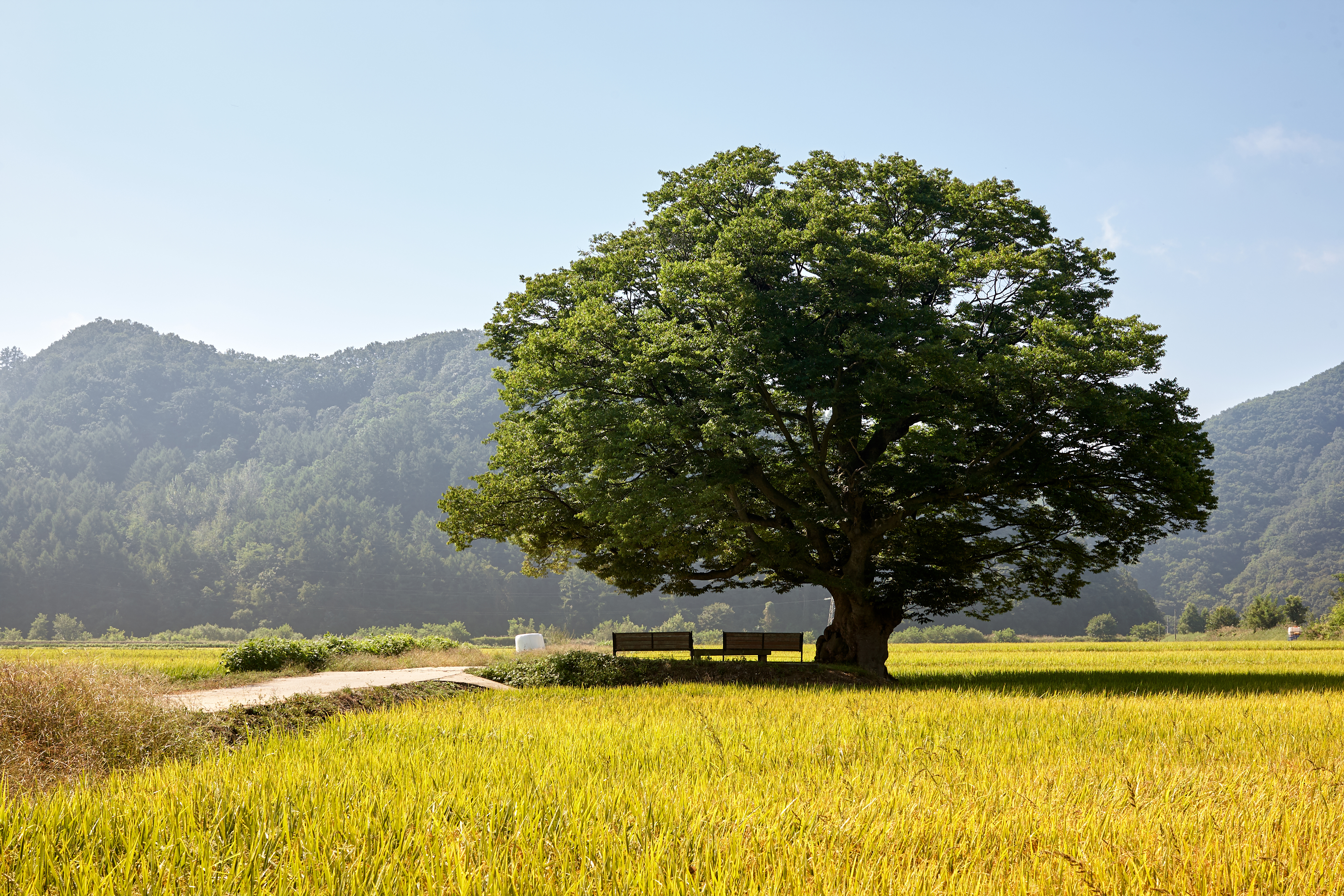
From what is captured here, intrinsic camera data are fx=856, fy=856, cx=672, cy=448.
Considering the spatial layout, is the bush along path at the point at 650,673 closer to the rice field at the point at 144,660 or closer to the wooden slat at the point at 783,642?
the wooden slat at the point at 783,642

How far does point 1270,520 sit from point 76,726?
196018mm

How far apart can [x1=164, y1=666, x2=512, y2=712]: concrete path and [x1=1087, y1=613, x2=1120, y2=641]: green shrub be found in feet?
302

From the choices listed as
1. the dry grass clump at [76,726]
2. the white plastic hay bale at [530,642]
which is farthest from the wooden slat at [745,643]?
the white plastic hay bale at [530,642]

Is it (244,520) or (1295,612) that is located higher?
(244,520)

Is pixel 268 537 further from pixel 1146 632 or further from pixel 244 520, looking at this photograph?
pixel 1146 632

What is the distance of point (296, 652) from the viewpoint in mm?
19625

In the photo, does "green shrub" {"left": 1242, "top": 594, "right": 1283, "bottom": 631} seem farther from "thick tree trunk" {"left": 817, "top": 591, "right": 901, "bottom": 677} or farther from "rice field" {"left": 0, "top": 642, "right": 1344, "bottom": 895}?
"rice field" {"left": 0, "top": 642, "right": 1344, "bottom": 895}

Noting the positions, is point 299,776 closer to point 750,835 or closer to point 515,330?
point 750,835

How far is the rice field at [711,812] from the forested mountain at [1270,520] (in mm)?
138841

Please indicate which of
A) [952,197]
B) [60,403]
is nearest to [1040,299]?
[952,197]

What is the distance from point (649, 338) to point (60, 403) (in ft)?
703

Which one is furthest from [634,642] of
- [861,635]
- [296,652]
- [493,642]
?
[493,642]

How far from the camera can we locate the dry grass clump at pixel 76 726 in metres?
6.88

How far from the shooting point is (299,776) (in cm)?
579
